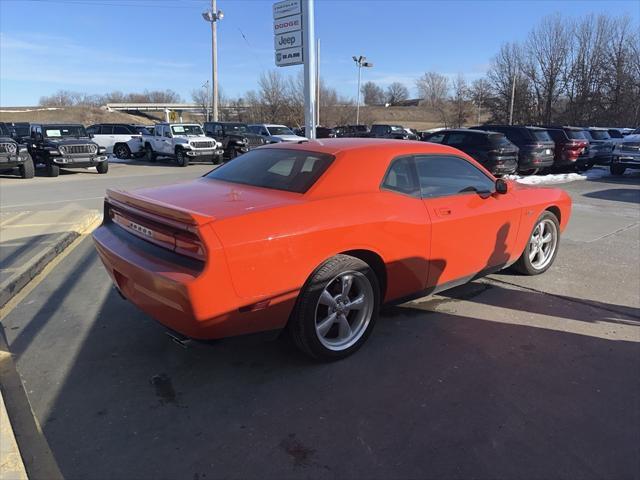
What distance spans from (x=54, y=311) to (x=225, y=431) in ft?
8.40

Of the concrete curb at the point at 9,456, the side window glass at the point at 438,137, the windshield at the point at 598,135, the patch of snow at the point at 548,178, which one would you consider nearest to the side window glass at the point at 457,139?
the side window glass at the point at 438,137

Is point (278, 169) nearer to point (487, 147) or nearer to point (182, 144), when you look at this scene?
point (487, 147)

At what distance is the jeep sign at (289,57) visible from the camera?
12.7 meters

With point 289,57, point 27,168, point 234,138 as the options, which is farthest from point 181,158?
point 289,57

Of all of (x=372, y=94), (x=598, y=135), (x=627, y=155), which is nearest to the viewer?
(x=627, y=155)

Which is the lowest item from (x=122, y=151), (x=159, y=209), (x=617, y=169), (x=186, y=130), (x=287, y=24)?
(x=617, y=169)

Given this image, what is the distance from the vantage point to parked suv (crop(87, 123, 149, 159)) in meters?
24.5

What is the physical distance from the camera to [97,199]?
11.2 metres

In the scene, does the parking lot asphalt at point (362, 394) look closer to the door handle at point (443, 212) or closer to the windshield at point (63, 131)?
the door handle at point (443, 212)

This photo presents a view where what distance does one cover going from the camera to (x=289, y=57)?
1291cm

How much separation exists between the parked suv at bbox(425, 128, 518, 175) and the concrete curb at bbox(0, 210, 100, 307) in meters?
10.4

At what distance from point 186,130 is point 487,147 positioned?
46.3 feet

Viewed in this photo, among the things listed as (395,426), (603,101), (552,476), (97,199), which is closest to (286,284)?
(395,426)

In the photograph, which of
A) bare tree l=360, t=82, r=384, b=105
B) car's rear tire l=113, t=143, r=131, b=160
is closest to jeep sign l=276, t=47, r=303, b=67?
car's rear tire l=113, t=143, r=131, b=160
